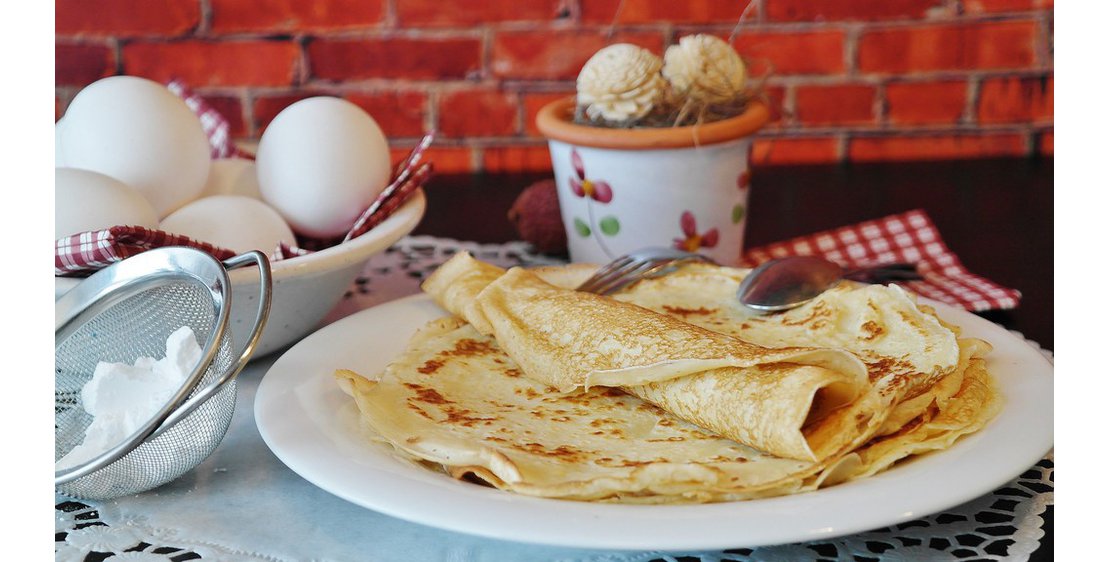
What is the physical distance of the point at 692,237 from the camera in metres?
1.19

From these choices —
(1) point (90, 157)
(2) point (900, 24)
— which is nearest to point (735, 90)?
(1) point (90, 157)

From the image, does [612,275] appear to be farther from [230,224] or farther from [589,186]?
[230,224]

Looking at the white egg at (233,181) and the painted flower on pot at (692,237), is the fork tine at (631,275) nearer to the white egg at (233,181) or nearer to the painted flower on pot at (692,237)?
the painted flower on pot at (692,237)

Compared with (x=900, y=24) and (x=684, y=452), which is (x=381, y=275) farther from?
(x=900, y=24)

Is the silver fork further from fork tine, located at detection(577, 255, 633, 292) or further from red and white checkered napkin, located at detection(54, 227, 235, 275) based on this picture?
red and white checkered napkin, located at detection(54, 227, 235, 275)

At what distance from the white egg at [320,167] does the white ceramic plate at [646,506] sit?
0.28m

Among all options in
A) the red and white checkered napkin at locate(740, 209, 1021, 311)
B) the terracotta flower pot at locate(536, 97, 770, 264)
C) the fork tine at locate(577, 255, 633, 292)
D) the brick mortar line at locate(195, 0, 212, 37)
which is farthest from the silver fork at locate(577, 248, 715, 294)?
the brick mortar line at locate(195, 0, 212, 37)

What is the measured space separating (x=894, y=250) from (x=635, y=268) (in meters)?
0.44

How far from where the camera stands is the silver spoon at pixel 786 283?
95 cm

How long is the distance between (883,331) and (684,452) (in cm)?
24

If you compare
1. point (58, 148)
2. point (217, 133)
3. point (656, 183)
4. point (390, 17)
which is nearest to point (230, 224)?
point (58, 148)

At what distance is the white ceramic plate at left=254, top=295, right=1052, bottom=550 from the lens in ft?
1.93

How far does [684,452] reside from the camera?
2.31 ft

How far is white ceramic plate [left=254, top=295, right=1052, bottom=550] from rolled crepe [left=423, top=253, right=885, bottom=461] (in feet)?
0.16
